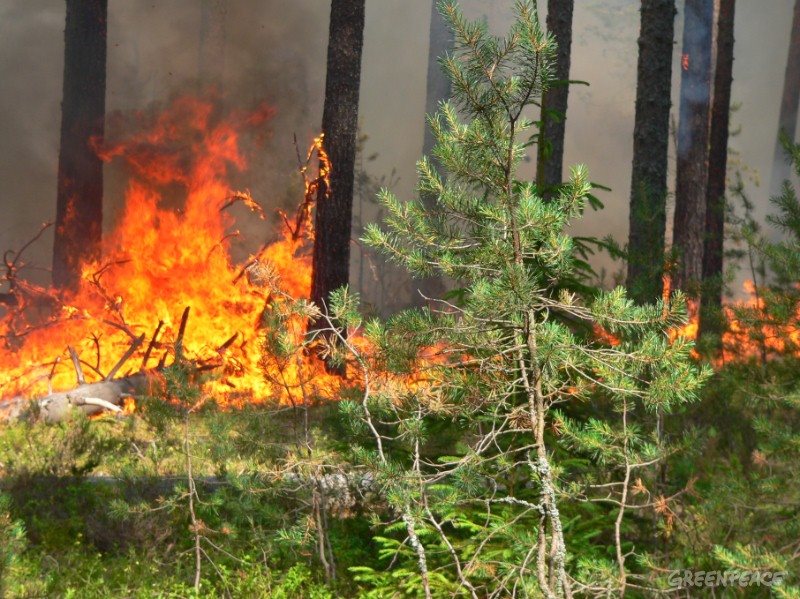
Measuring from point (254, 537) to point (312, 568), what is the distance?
44cm

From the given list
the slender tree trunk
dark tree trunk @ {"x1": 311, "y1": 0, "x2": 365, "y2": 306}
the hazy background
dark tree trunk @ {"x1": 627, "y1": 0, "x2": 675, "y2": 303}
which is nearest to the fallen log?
dark tree trunk @ {"x1": 311, "y1": 0, "x2": 365, "y2": 306}

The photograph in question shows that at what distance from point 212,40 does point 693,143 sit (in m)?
14.0

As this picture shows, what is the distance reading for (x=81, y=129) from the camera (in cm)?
1533

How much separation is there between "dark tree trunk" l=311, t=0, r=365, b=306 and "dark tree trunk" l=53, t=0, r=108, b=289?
4.52 m

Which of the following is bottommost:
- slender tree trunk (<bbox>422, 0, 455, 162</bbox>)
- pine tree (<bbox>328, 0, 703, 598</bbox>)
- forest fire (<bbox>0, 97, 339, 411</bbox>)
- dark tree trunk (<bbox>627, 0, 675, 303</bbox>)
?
forest fire (<bbox>0, 97, 339, 411</bbox>)

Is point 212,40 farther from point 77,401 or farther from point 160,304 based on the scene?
point 77,401

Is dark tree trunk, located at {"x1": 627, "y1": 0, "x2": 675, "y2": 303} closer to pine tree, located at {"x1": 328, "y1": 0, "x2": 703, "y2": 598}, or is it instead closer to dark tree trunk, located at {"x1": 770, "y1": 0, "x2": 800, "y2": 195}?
pine tree, located at {"x1": 328, "y1": 0, "x2": 703, "y2": 598}

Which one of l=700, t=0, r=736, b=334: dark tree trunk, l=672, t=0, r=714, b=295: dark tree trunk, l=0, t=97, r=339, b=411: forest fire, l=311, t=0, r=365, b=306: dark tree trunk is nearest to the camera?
l=0, t=97, r=339, b=411: forest fire

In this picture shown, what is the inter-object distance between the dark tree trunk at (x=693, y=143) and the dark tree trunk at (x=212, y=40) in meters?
12.0

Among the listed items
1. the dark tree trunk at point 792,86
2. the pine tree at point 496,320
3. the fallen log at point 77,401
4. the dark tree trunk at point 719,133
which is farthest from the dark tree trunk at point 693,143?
the dark tree trunk at point 792,86

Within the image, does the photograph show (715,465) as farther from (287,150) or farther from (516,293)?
(287,150)

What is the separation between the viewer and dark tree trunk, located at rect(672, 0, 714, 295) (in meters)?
13.8

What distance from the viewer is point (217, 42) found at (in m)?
23.8

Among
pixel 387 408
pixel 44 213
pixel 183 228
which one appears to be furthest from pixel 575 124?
pixel 387 408
